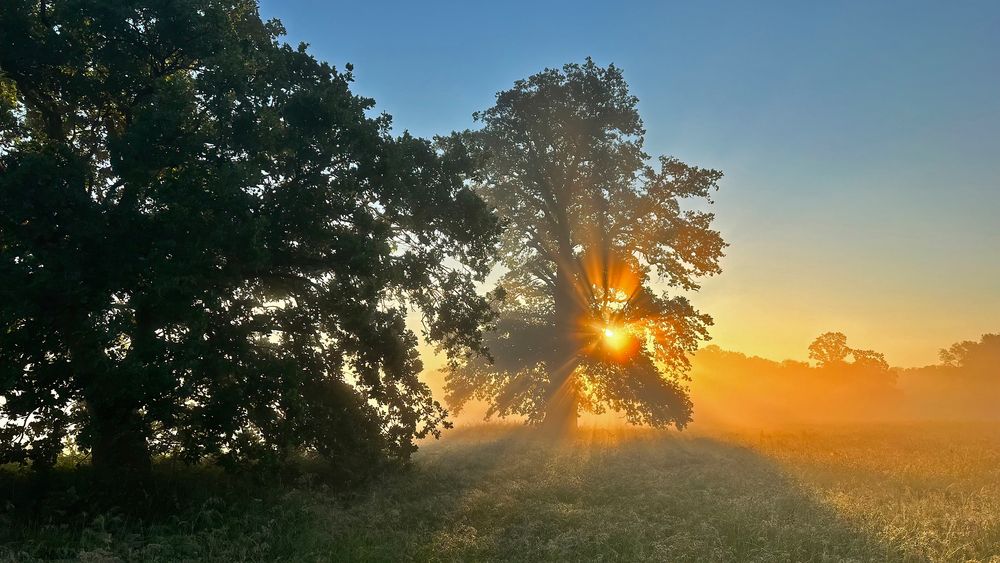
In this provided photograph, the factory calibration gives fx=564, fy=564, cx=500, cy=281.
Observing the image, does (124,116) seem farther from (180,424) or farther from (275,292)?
(180,424)

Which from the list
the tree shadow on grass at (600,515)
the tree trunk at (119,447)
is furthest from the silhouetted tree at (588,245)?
the tree trunk at (119,447)

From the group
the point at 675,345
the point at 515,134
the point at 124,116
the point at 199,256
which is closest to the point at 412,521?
the point at 199,256

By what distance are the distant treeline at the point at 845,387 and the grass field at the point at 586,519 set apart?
191 feet

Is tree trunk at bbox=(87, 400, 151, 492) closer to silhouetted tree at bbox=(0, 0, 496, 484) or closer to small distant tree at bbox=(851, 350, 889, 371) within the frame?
silhouetted tree at bbox=(0, 0, 496, 484)

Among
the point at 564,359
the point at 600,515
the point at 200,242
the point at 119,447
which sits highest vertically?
the point at 200,242

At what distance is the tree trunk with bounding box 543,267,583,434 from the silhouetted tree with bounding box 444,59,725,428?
0.06m

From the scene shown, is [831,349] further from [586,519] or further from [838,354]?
[586,519]

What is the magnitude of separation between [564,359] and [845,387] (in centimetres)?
8472

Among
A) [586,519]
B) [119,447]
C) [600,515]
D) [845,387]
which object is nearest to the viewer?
[586,519]

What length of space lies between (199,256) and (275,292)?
5016mm

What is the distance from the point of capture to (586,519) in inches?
500

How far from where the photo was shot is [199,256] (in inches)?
447

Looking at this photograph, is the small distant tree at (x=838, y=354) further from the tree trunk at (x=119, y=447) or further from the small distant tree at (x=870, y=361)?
the tree trunk at (x=119, y=447)

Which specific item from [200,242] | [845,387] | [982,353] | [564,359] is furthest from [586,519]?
[982,353]
